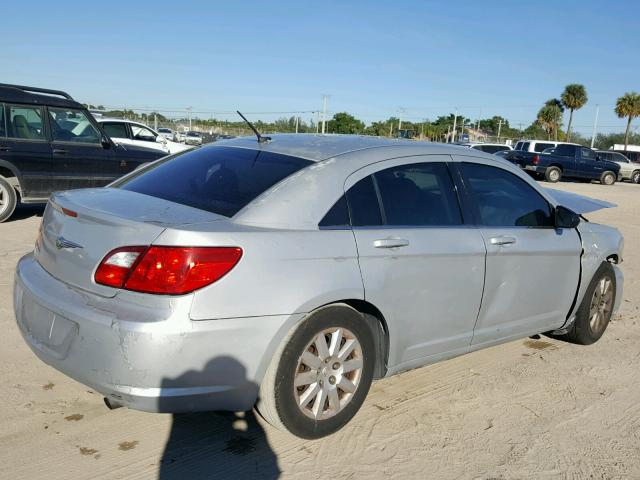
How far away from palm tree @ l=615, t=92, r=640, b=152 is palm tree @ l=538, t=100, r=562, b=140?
20.0 ft

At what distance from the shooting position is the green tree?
194 ft

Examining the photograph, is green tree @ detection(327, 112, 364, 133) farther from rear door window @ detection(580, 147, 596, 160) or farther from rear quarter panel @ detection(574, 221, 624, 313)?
rear quarter panel @ detection(574, 221, 624, 313)

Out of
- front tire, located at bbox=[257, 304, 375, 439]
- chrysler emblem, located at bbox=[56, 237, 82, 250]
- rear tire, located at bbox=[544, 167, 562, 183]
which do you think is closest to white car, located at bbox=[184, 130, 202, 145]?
rear tire, located at bbox=[544, 167, 562, 183]

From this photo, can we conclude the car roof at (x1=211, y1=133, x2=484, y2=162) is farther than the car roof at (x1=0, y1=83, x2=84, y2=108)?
No

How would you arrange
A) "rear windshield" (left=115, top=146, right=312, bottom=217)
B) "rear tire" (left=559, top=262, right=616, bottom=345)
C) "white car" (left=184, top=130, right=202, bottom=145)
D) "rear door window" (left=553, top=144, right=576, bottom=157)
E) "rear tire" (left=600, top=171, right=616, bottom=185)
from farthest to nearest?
"white car" (left=184, top=130, right=202, bottom=145), "rear tire" (left=600, top=171, right=616, bottom=185), "rear door window" (left=553, top=144, right=576, bottom=157), "rear tire" (left=559, top=262, right=616, bottom=345), "rear windshield" (left=115, top=146, right=312, bottom=217)

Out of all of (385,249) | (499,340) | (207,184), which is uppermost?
(207,184)

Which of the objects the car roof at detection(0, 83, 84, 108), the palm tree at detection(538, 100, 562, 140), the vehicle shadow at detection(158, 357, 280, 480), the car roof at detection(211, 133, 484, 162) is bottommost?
the vehicle shadow at detection(158, 357, 280, 480)

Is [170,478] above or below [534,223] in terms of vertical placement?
below

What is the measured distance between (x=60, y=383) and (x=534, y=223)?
10.8 ft

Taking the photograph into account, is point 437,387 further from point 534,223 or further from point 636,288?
point 636,288

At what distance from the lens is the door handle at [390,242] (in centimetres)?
329

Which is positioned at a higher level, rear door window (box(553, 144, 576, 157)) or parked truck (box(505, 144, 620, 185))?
rear door window (box(553, 144, 576, 157))

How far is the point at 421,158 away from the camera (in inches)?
150

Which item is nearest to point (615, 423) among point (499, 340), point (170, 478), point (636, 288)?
point (499, 340)
